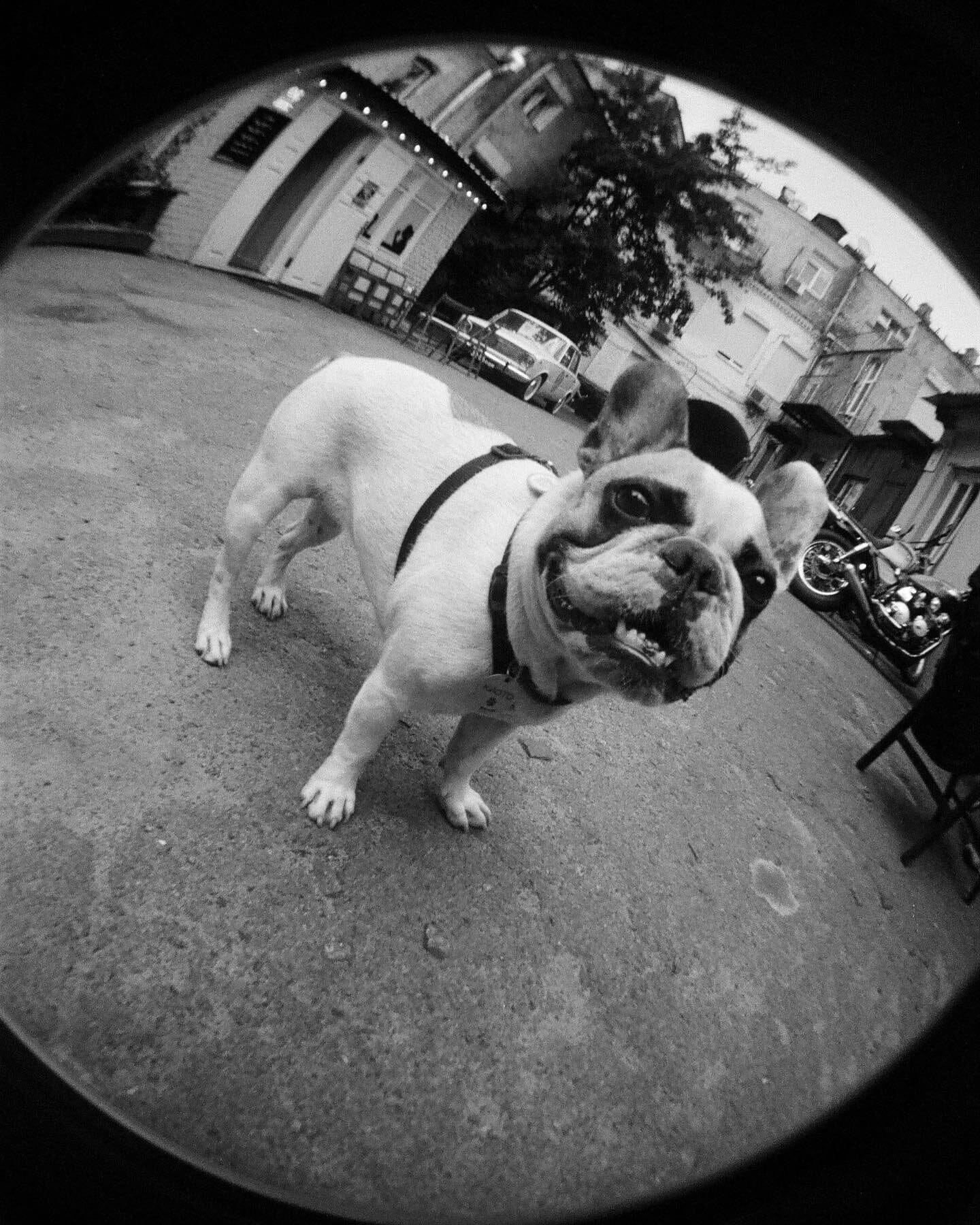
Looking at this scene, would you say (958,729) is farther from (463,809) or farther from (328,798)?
(463,809)

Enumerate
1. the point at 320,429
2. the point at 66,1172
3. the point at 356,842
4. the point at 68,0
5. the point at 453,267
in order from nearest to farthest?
the point at 68,0, the point at 66,1172, the point at 453,267, the point at 356,842, the point at 320,429

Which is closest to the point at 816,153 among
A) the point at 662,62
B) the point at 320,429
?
the point at 662,62

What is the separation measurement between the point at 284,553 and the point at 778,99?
1927 mm

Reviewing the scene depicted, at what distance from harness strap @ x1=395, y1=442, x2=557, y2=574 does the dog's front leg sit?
1.51ft

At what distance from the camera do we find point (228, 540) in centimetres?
179

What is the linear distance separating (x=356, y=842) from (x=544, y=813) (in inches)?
22.5

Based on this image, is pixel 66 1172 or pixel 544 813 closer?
pixel 66 1172

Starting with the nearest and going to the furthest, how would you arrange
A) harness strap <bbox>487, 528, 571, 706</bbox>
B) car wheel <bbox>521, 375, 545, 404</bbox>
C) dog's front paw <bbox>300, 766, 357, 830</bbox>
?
car wheel <bbox>521, 375, 545, 404</bbox> < harness strap <bbox>487, 528, 571, 706</bbox> < dog's front paw <bbox>300, 766, 357, 830</bbox>

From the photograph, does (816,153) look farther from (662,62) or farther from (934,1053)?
(934,1053)

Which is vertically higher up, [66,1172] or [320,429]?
[320,429]

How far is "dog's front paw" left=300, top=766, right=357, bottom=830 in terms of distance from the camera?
140cm

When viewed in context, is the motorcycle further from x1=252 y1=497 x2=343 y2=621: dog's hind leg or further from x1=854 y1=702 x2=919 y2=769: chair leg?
x1=252 y1=497 x2=343 y2=621: dog's hind leg

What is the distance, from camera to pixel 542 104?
21.0 inches

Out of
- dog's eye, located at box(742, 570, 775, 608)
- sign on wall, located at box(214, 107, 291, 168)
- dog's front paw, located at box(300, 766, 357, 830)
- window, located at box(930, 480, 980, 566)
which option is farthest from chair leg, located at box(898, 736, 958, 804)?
dog's front paw, located at box(300, 766, 357, 830)
